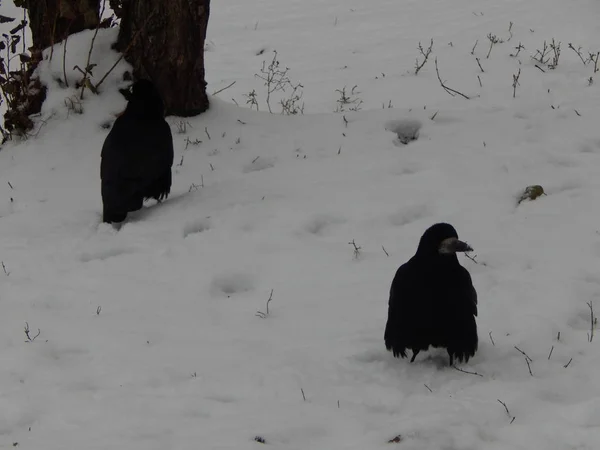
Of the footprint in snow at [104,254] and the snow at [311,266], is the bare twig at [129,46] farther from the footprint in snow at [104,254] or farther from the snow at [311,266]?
the footprint in snow at [104,254]

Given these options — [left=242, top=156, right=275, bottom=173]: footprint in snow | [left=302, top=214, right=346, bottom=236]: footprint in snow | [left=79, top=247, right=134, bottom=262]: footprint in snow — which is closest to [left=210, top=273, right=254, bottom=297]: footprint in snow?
[left=302, top=214, right=346, bottom=236]: footprint in snow

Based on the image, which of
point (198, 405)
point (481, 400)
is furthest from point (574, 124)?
point (198, 405)

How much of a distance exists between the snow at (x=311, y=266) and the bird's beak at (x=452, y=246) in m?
0.58

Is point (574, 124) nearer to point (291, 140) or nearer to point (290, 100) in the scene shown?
point (291, 140)

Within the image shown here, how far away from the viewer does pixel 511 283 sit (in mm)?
4309

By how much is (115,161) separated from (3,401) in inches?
110

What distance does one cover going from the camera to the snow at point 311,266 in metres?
3.30

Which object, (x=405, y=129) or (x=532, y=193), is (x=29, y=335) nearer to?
(x=532, y=193)

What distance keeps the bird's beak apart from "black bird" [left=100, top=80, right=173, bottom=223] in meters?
2.89

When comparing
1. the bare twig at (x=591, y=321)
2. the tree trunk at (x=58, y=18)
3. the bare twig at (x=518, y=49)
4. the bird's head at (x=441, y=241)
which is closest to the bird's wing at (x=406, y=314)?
the bird's head at (x=441, y=241)

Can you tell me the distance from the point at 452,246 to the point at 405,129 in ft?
10.2

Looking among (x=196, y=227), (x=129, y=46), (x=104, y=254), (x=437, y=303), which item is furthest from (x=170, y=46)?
(x=437, y=303)

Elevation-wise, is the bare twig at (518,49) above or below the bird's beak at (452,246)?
below

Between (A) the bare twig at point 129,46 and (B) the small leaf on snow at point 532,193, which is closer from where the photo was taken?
(B) the small leaf on snow at point 532,193
